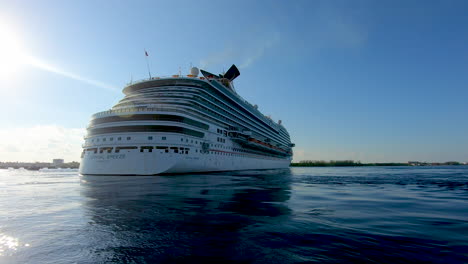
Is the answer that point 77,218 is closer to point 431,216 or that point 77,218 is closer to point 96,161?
point 431,216

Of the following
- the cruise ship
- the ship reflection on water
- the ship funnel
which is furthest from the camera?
the ship funnel

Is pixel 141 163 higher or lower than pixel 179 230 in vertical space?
higher

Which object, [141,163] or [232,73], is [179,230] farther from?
[232,73]

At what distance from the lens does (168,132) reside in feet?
108

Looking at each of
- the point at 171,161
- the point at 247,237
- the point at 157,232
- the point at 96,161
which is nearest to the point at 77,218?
the point at 157,232

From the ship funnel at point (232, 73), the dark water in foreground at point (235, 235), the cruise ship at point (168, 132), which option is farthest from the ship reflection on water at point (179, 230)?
the ship funnel at point (232, 73)

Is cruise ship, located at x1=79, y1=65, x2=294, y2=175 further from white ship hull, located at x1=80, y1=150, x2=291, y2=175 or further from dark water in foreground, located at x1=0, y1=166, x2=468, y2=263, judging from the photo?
dark water in foreground, located at x1=0, y1=166, x2=468, y2=263

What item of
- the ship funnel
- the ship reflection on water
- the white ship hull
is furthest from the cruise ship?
the ship reflection on water

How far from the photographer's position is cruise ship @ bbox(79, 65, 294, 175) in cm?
3216

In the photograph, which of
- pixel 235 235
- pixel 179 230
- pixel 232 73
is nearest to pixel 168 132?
pixel 179 230

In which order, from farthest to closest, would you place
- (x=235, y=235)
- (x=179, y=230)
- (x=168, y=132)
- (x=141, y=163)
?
(x=168, y=132), (x=141, y=163), (x=179, y=230), (x=235, y=235)

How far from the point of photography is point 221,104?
50.9 metres

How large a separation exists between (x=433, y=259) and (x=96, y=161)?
37562 mm

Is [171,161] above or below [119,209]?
above
